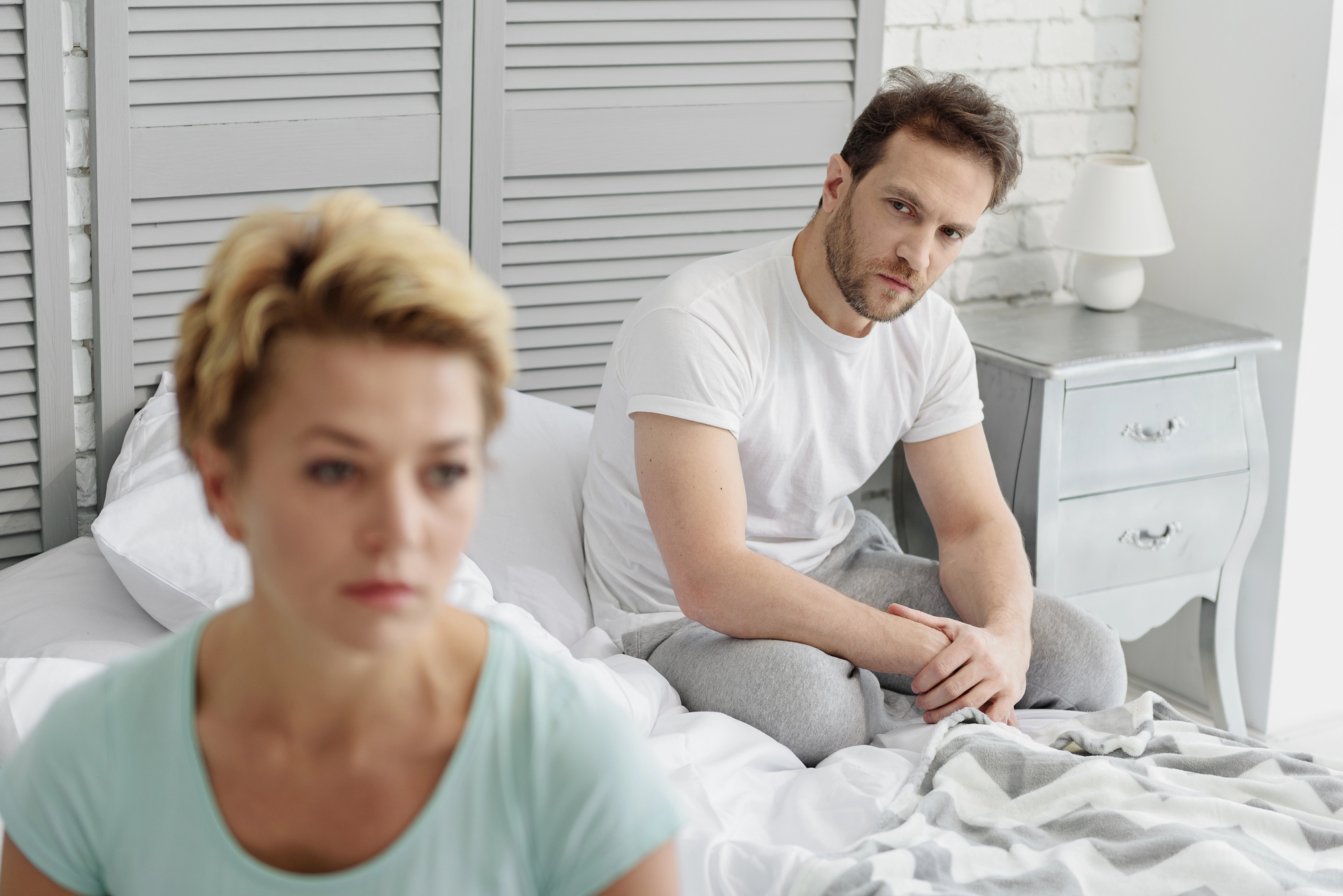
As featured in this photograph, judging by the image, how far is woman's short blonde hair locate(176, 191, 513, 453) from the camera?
0.60 m

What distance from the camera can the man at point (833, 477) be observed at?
149 centimetres

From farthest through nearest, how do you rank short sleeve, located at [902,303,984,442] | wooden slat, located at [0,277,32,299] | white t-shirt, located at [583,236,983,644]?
short sleeve, located at [902,303,984,442], wooden slat, located at [0,277,32,299], white t-shirt, located at [583,236,983,644]

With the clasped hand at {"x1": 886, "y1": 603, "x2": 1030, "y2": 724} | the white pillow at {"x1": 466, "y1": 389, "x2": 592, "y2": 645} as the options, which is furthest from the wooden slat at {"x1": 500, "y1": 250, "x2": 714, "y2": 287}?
the clasped hand at {"x1": 886, "y1": 603, "x2": 1030, "y2": 724}

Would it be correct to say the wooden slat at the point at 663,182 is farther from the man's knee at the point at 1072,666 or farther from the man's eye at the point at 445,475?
the man's eye at the point at 445,475

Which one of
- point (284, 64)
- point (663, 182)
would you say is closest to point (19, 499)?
point (284, 64)

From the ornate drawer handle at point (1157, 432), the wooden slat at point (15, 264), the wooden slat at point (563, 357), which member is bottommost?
the ornate drawer handle at point (1157, 432)

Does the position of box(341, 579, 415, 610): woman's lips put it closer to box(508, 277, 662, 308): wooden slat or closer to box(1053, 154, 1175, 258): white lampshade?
box(508, 277, 662, 308): wooden slat

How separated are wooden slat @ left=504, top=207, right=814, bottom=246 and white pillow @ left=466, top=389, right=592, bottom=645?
27cm

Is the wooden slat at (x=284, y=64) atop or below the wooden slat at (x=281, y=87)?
atop

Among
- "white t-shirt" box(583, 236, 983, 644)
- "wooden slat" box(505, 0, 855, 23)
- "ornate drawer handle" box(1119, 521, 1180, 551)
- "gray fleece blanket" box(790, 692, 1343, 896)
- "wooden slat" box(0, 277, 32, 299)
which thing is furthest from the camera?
"ornate drawer handle" box(1119, 521, 1180, 551)

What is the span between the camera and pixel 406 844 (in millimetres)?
651

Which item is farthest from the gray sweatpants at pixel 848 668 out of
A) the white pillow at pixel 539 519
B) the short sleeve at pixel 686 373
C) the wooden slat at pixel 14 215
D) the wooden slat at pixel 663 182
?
the wooden slat at pixel 14 215

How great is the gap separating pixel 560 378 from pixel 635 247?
9.3 inches

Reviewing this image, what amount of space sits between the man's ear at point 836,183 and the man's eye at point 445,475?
3.65ft
